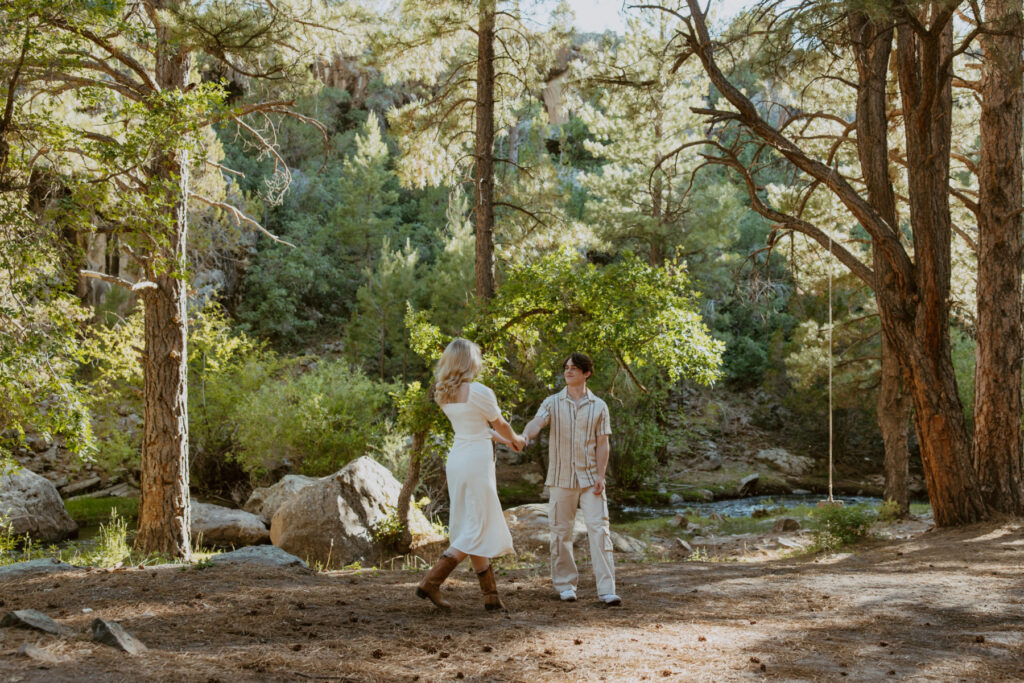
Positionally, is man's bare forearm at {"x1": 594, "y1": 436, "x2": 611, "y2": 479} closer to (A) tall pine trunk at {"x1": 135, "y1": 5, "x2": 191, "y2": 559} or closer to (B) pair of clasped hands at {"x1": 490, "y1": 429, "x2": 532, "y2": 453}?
(B) pair of clasped hands at {"x1": 490, "y1": 429, "x2": 532, "y2": 453}

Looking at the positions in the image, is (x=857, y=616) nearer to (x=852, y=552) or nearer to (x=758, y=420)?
(x=852, y=552)

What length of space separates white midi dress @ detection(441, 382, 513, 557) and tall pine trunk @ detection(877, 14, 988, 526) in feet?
20.8

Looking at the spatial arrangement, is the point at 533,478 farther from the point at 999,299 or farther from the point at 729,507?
the point at 999,299

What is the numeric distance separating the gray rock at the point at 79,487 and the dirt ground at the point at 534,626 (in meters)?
13.4

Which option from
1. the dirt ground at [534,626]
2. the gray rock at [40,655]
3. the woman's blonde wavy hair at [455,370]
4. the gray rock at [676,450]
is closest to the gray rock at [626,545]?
the dirt ground at [534,626]

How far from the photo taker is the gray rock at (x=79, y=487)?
57.0 ft

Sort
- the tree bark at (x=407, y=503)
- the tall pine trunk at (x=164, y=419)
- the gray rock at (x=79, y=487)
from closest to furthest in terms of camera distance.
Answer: the tall pine trunk at (x=164, y=419)
the tree bark at (x=407, y=503)
the gray rock at (x=79, y=487)

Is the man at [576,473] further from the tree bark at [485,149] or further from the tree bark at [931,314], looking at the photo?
the tree bark at [485,149]

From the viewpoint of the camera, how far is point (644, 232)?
71.3 ft

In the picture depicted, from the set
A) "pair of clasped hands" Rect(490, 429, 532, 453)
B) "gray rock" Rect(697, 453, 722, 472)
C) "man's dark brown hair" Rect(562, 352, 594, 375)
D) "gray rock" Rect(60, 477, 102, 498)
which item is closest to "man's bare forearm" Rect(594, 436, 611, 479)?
"man's dark brown hair" Rect(562, 352, 594, 375)

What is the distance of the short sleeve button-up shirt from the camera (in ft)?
16.9

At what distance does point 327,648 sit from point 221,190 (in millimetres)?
13207

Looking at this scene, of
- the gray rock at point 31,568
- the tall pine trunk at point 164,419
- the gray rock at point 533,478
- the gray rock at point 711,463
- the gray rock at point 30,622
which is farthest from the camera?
the gray rock at point 711,463

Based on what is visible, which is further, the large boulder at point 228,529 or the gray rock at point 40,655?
the large boulder at point 228,529
